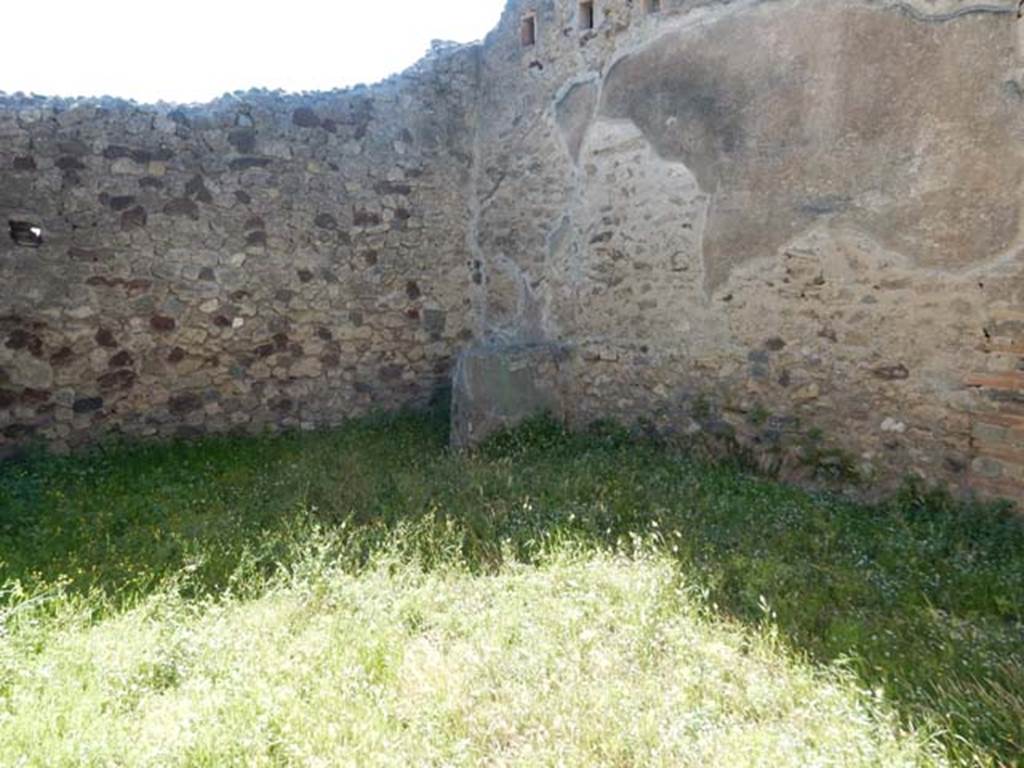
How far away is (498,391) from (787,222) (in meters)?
2.44

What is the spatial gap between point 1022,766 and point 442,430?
493cm

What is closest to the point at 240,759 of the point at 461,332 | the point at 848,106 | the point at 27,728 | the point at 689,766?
the point at 27,728

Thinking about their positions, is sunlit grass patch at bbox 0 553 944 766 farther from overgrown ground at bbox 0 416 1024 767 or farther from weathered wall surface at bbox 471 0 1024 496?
weathered wall surface at bbox 471 0 1024 496

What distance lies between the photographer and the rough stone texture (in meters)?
5.74

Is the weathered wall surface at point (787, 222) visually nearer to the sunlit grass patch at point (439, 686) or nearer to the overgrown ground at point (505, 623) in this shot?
the overgrown ground at point (505, 623)

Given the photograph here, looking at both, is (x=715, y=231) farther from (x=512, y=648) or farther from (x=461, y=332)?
(x=512, y=648)

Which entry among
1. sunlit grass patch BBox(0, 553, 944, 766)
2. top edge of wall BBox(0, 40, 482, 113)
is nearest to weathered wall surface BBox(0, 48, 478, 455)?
top edge of wall BBox(0, 40, 482, 113)

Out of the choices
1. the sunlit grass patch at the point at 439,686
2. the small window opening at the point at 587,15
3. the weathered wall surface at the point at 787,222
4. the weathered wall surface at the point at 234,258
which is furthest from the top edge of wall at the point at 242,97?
the sunlit grass patch at the point at 439,686

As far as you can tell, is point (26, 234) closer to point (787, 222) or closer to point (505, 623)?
point (505, 623)

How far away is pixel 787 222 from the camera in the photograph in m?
4.76

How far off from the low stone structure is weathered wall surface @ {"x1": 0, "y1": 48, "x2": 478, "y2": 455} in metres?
0.02

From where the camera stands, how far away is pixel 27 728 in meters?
2.18

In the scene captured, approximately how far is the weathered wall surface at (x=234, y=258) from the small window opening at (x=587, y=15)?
142cm

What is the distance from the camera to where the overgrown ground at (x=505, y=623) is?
7.16 feet
